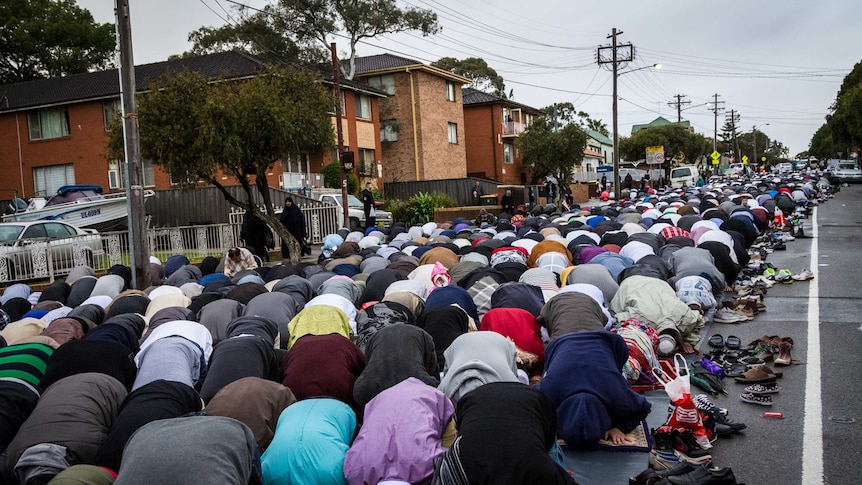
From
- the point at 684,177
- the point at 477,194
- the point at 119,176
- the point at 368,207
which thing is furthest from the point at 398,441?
the point at 684,177

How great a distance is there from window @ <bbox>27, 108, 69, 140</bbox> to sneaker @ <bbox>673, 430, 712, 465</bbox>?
35.4 m

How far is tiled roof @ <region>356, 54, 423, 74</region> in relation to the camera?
44438 mm

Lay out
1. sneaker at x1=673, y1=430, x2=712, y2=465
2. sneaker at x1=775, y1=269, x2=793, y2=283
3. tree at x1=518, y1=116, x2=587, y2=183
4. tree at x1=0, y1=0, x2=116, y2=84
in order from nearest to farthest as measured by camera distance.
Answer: sneaker at x1=673, y1=430, x2=712, y2=465 < sneaker at x1=775, y1=269, x2=793, y2=283 < tree at x1=0, y1=0, x2=116, y2=84 < tree at x1=518, y1=116, x2=587, y2=183

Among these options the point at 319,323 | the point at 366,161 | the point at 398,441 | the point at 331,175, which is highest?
the point at 366,161

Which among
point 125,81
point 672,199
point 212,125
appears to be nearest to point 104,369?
point 125,81

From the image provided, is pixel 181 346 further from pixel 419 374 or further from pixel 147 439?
pixel 147 439

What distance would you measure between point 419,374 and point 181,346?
2.65m

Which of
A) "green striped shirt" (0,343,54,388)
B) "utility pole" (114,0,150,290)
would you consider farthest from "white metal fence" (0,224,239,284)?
"green striped shirt" (0,343,54,388)

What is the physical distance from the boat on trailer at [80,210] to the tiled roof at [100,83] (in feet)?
21.8

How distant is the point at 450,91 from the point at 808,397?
138 ft

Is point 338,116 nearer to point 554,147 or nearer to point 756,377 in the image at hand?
point 756,377

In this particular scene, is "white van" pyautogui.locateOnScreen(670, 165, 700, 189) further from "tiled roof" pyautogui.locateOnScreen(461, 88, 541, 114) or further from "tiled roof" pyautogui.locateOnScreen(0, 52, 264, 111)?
"tiled roof" pyautogui.locateOnScreen(0, 52, 264, 111)

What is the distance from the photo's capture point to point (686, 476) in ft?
18.0

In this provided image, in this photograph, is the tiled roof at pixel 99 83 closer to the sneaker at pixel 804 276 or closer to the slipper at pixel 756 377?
the sneaker at pixel 804 276
